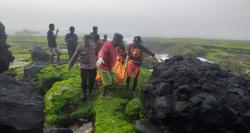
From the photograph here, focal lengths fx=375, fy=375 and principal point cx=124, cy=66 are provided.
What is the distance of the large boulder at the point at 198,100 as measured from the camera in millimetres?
11727

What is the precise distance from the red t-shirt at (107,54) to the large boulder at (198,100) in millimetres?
3777

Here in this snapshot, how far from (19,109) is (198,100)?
5587mm

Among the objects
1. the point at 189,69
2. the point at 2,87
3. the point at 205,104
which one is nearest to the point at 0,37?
the point at 2,87

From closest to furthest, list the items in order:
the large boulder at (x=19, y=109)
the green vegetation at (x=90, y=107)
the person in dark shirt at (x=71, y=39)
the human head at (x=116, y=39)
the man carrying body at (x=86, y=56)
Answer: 1. the large boulder at (x=19, y=109)
2. the green vegetation at (x=90, y=107)
3. the man carrying body at (x=86, y=56)
4. the human head at (x=116, y=39)
5. the person in dark shirt at (x=71, y=39)

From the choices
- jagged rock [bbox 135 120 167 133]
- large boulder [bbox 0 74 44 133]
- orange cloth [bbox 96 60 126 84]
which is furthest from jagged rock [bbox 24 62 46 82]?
jagged rock [bbox 135 120 167 133]

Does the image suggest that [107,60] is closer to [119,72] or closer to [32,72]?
[119,72]

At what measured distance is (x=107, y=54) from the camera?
17188mm

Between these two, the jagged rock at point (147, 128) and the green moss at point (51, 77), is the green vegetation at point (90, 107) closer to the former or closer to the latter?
the jagged rock at point (147, 128)

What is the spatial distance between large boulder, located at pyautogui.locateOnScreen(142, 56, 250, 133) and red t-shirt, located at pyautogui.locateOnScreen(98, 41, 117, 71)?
12.4ft

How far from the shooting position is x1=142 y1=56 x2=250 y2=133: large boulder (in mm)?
11727

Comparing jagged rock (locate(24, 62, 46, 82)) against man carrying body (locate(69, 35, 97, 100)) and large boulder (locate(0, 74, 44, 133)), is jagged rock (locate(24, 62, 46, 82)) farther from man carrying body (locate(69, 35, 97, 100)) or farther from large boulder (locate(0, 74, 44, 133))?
large boulder (locate(0, 74, 44, 133))

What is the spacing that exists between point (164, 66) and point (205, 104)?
3641 millimetres

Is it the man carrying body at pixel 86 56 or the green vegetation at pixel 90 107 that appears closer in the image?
the green vegetation at pixel 90 107

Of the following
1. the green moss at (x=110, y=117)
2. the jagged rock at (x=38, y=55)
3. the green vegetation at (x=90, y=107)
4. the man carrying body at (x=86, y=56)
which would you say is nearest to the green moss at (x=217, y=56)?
the jagged rock at (x=38, y=55)
